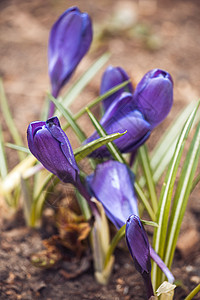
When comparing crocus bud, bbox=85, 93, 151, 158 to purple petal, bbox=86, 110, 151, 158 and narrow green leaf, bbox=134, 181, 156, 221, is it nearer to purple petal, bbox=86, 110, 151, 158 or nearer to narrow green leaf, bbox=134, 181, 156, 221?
purple petal, bbox=86, 110, 151, 158

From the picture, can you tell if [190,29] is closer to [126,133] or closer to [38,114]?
[38,114]

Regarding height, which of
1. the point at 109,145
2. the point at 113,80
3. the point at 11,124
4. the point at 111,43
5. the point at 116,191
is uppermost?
the point at 111,43

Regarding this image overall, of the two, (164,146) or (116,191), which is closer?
(116,191)

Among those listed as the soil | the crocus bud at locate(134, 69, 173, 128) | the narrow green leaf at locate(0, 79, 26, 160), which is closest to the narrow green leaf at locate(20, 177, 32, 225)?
the soil

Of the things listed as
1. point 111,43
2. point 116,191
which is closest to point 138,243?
point 116,191

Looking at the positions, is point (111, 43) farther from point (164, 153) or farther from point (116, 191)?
point (116, 191)

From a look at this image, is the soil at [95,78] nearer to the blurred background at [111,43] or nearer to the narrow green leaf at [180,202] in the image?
the blurred background at [111,43]

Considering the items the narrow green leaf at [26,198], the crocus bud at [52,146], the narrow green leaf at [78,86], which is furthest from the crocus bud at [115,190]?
the narrow green leaf at [78,86]
